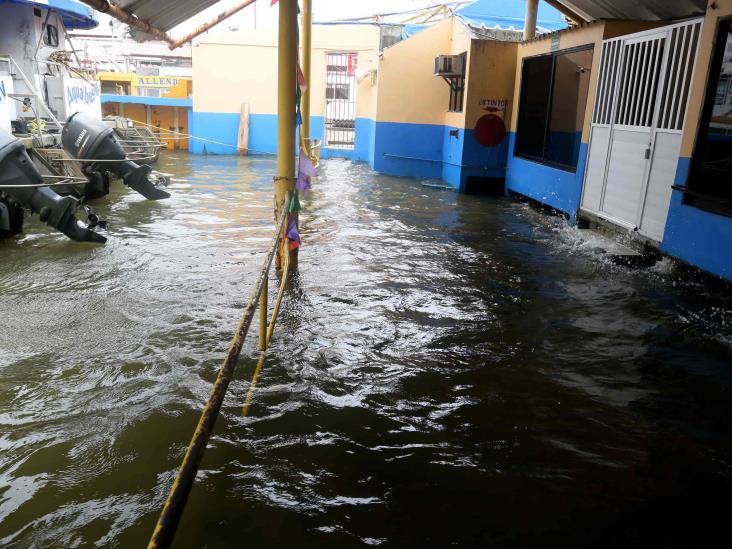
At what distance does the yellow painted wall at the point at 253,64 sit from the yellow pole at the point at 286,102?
14.1 meters

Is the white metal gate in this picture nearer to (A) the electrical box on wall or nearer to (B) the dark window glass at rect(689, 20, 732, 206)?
(B) the dark window glass at rect(689, 20, 732, 206)

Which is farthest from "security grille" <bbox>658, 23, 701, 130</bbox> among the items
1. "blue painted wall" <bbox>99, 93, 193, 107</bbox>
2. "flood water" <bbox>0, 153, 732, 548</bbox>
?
"blue painted wall" <bbox>99, 93, 193, 107</bbox>

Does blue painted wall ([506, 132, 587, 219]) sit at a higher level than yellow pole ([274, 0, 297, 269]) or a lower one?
lower

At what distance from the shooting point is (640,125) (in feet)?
25.6

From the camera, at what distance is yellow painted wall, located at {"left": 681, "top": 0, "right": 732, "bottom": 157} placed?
617 cm

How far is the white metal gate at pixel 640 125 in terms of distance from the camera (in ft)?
23.2

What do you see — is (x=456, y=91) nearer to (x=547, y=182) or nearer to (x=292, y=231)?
(x=547, y=182)

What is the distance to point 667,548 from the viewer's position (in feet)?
8.79

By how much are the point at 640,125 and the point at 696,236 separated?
6.84 feet

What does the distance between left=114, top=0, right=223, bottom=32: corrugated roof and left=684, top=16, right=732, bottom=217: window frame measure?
8119 millimetres

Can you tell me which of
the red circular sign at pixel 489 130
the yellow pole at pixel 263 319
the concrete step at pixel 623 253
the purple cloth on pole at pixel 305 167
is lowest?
the concrete step at pixel 623 253

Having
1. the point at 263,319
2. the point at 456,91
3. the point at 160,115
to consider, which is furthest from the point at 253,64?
the point at 263,319

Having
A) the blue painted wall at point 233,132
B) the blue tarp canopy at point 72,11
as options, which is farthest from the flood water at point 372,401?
the blue painted wall at point 233,132

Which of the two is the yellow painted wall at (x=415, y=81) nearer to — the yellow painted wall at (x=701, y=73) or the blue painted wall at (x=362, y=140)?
the blue painted wall at (x=362, y=140)
